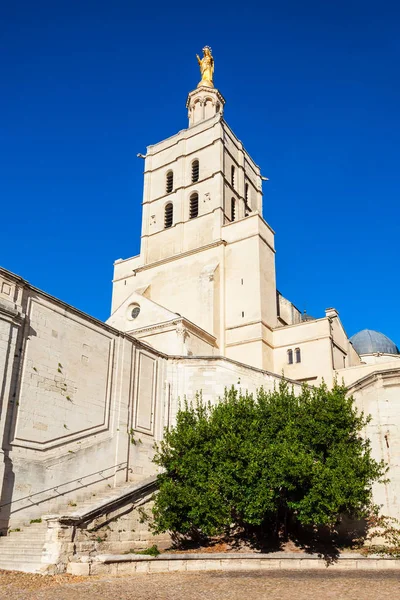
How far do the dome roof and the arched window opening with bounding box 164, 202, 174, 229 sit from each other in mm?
21688

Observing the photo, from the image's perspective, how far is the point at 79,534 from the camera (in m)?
14.6

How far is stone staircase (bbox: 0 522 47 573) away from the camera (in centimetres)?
1382

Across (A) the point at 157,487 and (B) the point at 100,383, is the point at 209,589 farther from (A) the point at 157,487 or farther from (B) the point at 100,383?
(B) the point at 100,383

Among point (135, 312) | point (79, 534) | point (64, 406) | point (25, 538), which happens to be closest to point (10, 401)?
point (64, 406)

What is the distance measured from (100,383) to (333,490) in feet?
33.1

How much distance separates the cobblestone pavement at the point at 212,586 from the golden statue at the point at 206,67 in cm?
4710

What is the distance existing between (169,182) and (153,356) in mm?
24638

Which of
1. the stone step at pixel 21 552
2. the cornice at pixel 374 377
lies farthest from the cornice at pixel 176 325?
the stone step at pixel 21 552

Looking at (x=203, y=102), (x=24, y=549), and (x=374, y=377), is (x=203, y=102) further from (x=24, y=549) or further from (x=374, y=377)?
(x=24, y=549)

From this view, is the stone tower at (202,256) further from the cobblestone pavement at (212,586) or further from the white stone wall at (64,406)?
the cobblestone pavement at (212,586)

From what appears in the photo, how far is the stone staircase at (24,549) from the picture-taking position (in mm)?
13820

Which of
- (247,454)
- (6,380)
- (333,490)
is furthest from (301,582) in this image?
(6,380)

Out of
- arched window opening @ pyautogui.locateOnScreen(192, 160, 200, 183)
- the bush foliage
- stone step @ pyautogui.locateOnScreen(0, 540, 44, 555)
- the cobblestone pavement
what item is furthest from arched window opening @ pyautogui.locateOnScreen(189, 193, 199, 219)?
the cobblestone pavement

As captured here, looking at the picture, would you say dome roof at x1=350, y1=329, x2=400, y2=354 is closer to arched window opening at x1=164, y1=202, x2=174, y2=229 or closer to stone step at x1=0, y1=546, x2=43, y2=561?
arched window opening at x1=164, y1=202, x2=174, y2=229
